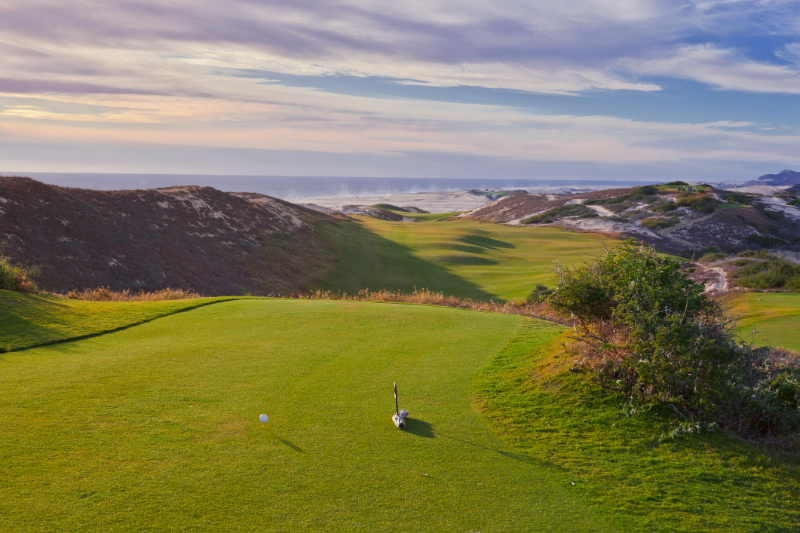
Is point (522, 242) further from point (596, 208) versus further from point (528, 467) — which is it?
point (528, 467)

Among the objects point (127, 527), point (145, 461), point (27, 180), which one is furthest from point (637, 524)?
point (27, 180)

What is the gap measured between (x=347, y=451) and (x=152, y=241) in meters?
29.9

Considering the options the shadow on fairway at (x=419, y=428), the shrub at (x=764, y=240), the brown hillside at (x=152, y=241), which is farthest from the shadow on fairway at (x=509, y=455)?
the shrub at (x=764, y=240)

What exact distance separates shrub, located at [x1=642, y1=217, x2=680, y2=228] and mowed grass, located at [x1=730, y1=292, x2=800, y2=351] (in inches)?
1674

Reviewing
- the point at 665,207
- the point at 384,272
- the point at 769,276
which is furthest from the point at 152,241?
the point at 665,207

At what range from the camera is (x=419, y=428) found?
20.1 ft

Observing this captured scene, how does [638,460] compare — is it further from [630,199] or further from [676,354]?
[630,199]

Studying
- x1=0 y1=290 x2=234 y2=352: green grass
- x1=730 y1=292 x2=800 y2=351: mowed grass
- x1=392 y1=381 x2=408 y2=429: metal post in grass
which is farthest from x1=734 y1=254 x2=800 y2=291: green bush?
x1=0 y1=290 x2=234 y2=352: green grass

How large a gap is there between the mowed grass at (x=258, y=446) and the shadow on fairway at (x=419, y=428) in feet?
0.08

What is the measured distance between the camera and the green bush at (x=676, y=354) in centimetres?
641

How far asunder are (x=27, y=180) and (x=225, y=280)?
13.1 metres

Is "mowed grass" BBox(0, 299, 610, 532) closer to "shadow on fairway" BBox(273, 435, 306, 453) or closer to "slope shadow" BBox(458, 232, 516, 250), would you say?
"shadow on fairway" BBox(273, 435, 306, 453)

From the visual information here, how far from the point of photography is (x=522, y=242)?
2026 inches

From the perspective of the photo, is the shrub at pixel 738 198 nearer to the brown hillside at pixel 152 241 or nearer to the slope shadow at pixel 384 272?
the slope shadow at pixel 384 272
